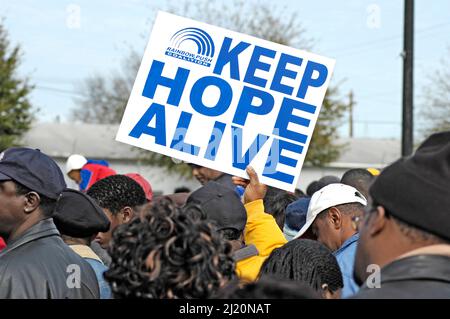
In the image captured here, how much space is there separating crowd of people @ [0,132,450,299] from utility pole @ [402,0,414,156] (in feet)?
26.9

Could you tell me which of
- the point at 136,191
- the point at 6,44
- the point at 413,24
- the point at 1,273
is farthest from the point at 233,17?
the point at 1,273

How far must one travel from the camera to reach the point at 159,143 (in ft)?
15.9

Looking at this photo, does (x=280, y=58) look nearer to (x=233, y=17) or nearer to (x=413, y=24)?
(x=413, y=24)

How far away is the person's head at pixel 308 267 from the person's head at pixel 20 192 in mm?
1035

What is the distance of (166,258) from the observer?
239cm

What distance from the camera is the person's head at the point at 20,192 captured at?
386cm

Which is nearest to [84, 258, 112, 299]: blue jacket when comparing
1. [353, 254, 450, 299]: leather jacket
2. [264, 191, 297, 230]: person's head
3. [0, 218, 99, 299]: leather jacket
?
[0, 218, 99, 299]: leather jacket

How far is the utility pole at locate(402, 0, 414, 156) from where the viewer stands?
14570 millimetres

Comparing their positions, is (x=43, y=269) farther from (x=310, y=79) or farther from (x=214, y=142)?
(x=310, y=79)

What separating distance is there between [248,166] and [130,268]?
2456 mm

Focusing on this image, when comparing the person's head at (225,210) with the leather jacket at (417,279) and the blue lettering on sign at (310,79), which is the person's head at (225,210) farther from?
the leather jacket at (417,279)

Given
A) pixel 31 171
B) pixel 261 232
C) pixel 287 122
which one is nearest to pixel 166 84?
pixel 287 122

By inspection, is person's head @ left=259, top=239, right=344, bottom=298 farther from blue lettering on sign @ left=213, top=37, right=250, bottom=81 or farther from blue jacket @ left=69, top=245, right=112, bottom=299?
blue lettering on sign @ left=213, top=37, right=250, bottom=81

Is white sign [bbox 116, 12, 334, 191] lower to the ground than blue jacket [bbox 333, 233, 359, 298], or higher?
higher
